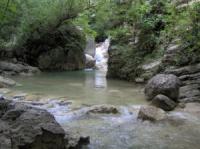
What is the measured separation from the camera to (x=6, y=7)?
7.87 metres

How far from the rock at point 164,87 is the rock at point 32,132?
463 centimetres

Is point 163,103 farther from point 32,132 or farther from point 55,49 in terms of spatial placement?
point 55,49

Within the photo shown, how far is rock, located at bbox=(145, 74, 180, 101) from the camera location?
9844 mm

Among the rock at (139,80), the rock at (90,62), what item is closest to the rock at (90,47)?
the rock at (90,62)

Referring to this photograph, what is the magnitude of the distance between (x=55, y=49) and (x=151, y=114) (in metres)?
15.2

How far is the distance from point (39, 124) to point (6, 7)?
3.49 meters

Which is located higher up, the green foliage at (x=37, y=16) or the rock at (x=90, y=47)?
the green foliage at (x=37, y=16)

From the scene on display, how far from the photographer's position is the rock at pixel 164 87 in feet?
32.3

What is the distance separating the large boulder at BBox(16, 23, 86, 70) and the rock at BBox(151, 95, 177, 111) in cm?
1333

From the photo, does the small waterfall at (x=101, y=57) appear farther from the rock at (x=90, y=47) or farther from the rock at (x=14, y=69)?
the rock at (x=14, y=69)

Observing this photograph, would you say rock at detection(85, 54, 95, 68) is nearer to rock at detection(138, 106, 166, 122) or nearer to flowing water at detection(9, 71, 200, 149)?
flowing water at detection(9, 71, 200, 149)

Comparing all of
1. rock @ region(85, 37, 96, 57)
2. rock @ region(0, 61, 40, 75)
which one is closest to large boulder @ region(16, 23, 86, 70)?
rock @ region(0, 61, 40, 75)

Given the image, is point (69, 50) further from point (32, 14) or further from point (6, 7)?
point (6, 7)

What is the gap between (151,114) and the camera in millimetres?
8109
